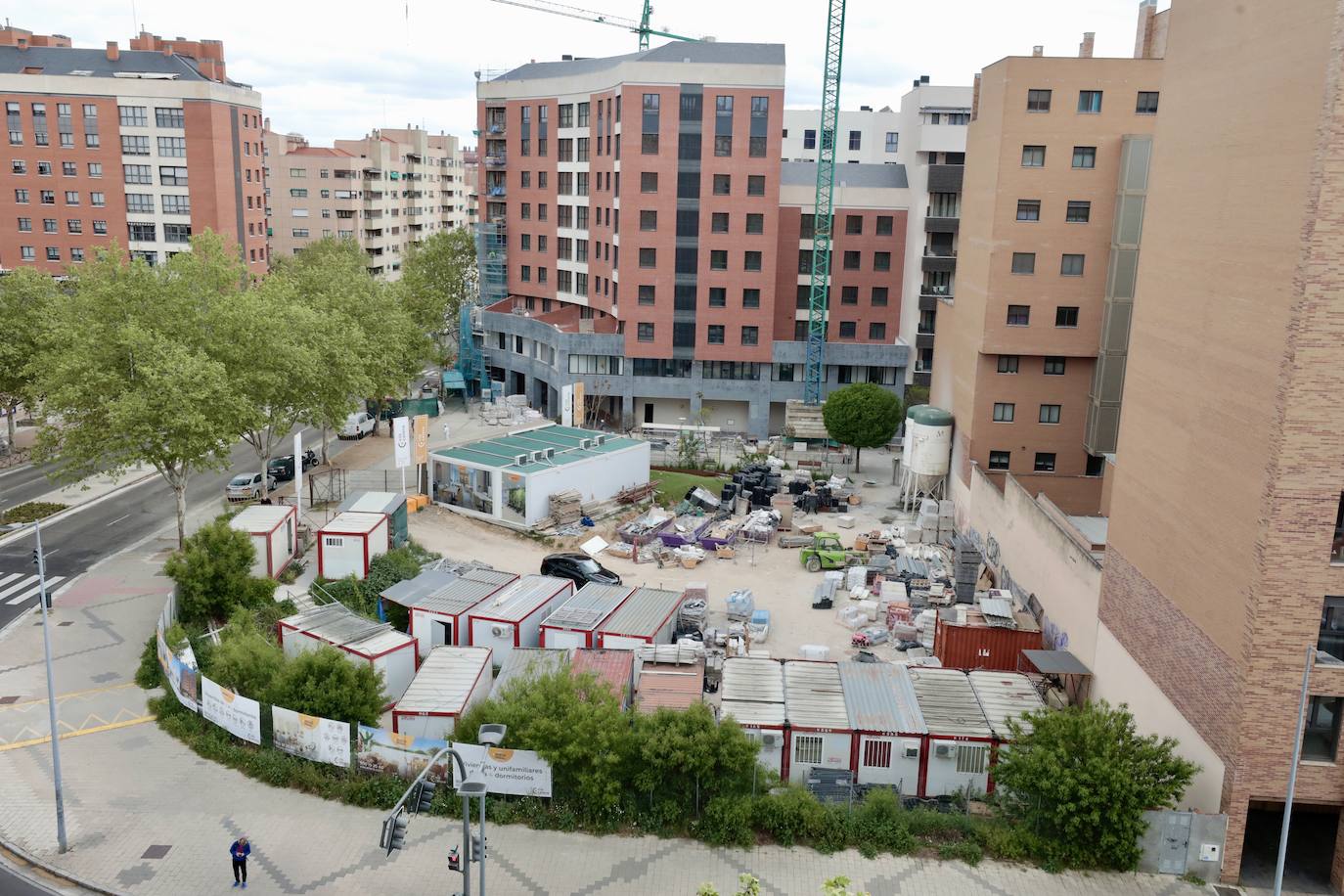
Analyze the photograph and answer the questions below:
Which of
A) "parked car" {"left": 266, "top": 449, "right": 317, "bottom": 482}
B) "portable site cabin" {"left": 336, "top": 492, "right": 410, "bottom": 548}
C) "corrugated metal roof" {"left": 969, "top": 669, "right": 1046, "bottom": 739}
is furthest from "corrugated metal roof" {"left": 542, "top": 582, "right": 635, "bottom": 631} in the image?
"parked car" {"left": 266, "top": 449, "right": 317, "bottom": 482}

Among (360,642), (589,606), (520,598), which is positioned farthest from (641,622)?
(360,642)

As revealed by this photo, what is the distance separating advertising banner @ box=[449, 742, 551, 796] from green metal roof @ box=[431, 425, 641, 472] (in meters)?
24.5

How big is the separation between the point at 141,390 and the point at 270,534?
337 inches

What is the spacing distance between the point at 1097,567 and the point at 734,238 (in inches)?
1647

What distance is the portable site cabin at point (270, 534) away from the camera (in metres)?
39.0

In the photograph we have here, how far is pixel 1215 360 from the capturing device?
24.0 meters

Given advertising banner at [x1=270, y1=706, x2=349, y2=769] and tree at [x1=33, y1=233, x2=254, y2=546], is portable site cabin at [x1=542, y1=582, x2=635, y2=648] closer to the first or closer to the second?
advertising banner at [x1=270, y1=706, x2=349, y2=769]

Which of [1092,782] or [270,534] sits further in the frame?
[270,534]

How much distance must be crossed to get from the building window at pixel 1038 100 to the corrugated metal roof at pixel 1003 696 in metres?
26.4

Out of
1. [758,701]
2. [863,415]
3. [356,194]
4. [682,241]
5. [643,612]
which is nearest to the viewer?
[758,701]

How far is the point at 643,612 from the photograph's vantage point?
3456 centimetres

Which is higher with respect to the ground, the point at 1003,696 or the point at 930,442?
Result: the point at 930,442

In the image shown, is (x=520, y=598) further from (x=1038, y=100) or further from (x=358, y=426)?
(x=358, y=426)

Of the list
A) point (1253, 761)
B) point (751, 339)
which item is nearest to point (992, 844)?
point (1253, 761)
